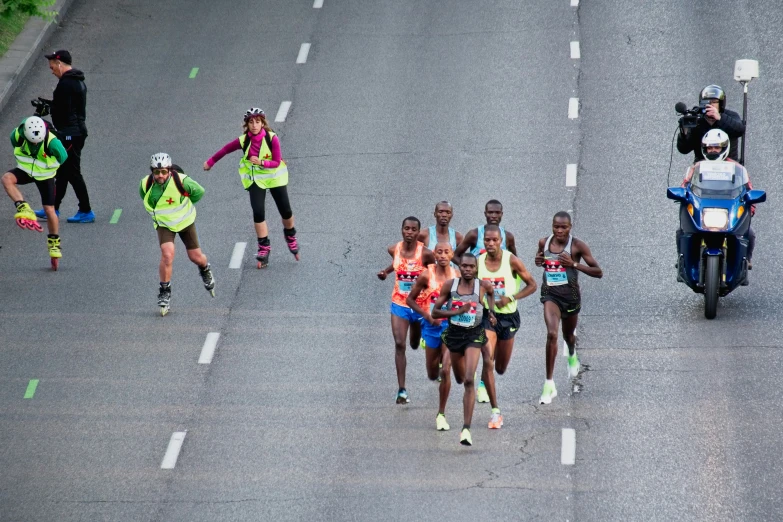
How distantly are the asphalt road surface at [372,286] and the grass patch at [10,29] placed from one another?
91cm

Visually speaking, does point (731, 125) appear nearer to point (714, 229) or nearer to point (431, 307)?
point (714, 229)

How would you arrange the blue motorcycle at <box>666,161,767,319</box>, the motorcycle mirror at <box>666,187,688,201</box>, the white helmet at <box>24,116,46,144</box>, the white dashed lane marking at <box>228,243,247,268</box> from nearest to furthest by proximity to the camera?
the blue motorcycle at <box>666,161,767,319</box>
the motorcycle mirror at <box>666,187,688,201</box>
the white helmet at <box>24,116,46,144</box>
the white dashed lane marking at <box>228,243,247,268</box>

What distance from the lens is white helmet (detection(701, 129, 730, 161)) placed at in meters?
16.4

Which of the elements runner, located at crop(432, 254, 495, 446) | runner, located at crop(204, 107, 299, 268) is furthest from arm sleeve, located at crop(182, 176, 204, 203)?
runner, located at crop(432, 254, 495, 446)

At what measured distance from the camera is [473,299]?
13617 millimetres

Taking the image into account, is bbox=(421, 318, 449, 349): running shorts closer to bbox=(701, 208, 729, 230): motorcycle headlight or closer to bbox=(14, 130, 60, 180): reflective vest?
bbox=(701, 208, 729, 230): motorcycle headlight

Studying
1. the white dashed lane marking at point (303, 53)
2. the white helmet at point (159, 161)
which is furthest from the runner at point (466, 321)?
the white dashed lane marking at point (303, 53)

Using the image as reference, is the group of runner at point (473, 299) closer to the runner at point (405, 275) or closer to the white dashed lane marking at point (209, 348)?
the runner at point (405, 275)

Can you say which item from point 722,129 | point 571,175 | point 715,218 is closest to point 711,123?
point 722,129

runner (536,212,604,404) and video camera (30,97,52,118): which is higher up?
video camera (30,97,52,118)

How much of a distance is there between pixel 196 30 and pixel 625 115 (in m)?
8.25

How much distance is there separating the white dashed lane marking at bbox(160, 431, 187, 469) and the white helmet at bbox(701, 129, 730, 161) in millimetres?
6721

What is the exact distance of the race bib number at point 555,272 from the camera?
47.7ft

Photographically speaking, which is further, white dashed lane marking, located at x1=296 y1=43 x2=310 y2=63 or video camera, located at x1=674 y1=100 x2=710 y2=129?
white dashed lane marking, located at x1=296 y1=43 x2=310 y2=63
